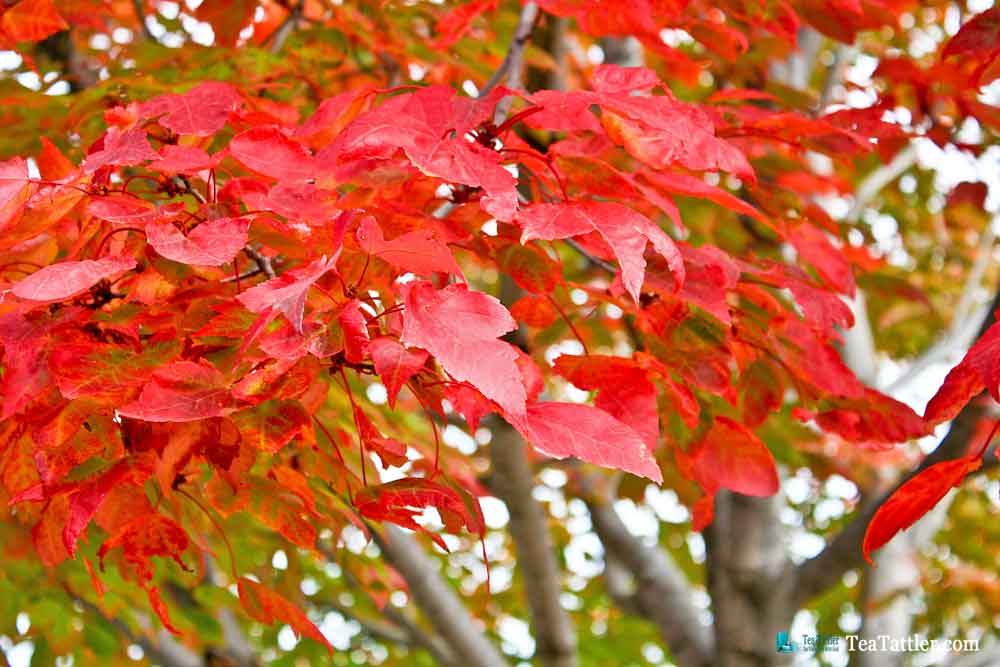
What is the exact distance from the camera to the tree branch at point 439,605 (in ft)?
8.49

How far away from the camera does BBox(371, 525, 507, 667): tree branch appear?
8.49 ft

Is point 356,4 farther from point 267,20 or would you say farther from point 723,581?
point 723,581

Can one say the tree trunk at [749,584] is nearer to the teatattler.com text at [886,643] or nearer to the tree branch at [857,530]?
the tree branch at [857,530]

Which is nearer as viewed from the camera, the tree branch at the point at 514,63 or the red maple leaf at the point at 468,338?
the red maple leaf at the point at 468,338

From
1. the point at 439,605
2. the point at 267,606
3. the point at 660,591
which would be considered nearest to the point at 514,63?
the point at 267,606

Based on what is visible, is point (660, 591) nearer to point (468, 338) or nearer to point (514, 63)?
point (514, 63)

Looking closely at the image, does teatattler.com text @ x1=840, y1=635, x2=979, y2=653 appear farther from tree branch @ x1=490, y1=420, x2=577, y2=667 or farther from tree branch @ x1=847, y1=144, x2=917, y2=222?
tree branch @ x1=847, y1=144, x2=917, y2=222

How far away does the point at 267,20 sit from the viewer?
103 inches

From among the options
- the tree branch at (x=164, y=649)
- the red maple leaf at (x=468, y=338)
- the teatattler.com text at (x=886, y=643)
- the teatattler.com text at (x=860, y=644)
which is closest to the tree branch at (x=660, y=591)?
the teatattler.com text at (x=860, y=644)

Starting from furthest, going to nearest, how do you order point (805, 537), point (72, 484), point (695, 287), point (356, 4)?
point (805, 537) < point (356, 4) < point (695, 287) < point (72, 484)

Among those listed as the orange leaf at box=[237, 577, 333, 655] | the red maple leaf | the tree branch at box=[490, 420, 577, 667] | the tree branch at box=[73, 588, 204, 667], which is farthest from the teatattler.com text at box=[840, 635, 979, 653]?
the red maple leaf

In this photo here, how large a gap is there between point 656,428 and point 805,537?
4.40 meters

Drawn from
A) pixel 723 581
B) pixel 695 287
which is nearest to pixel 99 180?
pixel 695 287

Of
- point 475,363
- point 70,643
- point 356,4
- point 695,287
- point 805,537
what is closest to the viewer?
point 475,363
